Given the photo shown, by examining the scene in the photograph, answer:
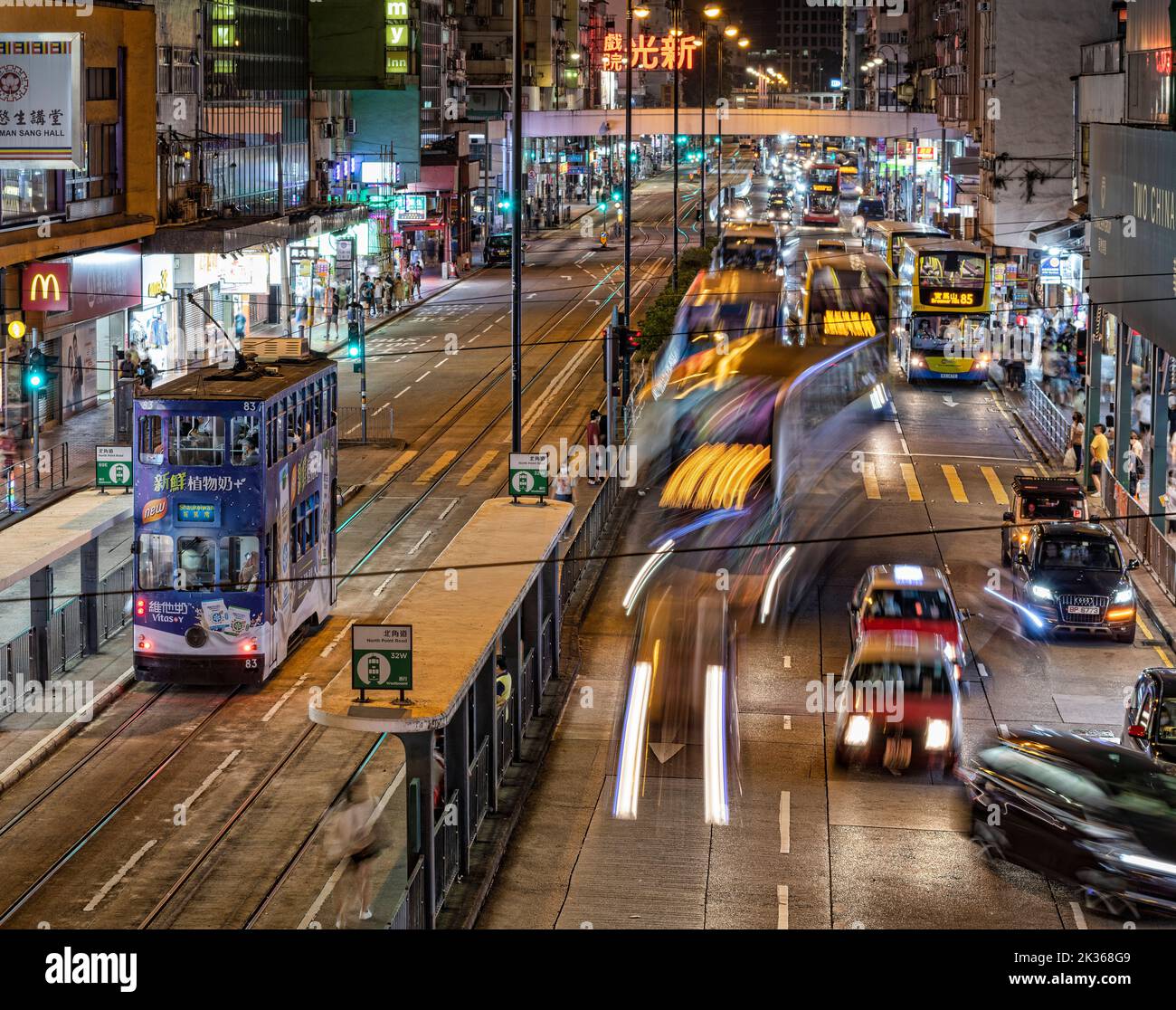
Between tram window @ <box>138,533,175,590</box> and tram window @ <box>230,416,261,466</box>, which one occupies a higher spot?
tram window @ <box>230,416,261,466</box>

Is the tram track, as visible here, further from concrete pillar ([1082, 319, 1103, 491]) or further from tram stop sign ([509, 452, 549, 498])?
concrete pillar ([1082, 319, 1103, 491])

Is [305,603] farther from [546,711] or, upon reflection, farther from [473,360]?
[473,360]

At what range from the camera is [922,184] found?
129875mm

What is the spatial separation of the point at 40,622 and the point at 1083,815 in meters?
15.0

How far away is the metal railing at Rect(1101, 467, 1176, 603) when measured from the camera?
30828mm

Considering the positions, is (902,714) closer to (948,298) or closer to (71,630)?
(71,630)

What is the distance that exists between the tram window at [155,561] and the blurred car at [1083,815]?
11717 millimetres

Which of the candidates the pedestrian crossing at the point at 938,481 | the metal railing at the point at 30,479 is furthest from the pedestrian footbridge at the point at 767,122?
the metal railing at the point at 30,479

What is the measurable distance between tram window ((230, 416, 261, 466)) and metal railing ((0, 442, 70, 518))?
29.6 ft

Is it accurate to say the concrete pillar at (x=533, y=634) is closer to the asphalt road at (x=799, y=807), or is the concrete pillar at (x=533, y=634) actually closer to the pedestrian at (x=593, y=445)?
the asphalt road at (x=799, y=807)

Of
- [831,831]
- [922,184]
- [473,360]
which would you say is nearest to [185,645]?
[831,831]

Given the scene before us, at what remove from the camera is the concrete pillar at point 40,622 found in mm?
25125

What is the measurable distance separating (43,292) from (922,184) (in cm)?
9703

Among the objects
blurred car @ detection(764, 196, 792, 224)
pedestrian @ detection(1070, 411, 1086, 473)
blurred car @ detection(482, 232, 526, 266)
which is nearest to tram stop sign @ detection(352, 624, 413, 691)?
pedestrian @ detection(1070, 411, 1086, 473)
